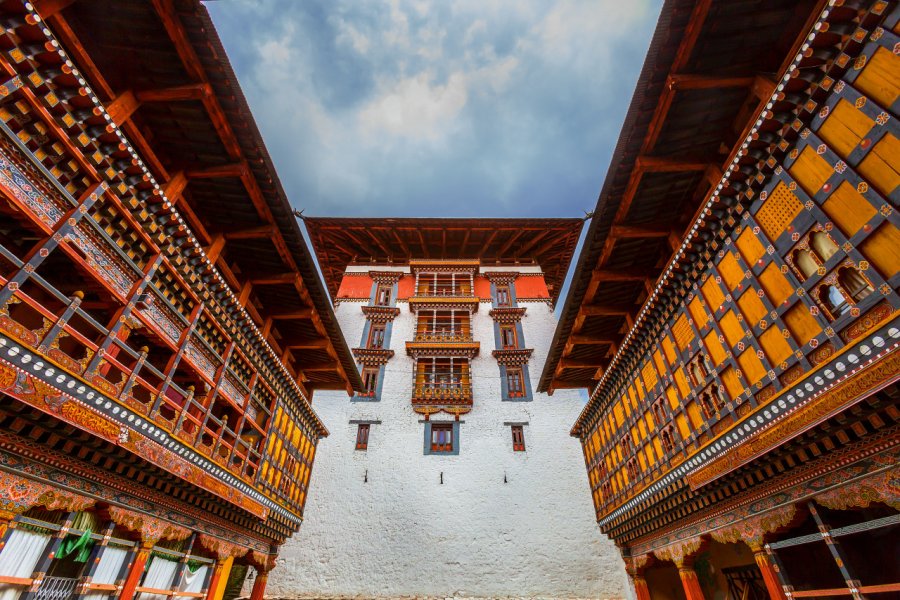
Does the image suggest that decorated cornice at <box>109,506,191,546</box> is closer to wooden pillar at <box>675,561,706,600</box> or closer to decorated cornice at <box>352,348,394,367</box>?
wooden pillar at <box>675,561,706,600</box>

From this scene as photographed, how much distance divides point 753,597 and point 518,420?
8.01 m

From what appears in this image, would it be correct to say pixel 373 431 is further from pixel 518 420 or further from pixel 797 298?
pixel 797 298

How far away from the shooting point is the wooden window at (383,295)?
19.5 meters

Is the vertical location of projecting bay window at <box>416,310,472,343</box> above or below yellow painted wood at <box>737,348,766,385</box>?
above

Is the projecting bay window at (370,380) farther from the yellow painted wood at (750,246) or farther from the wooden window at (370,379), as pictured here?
the yellow painted wood at (750,246)

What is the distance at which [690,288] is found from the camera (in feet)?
23.0

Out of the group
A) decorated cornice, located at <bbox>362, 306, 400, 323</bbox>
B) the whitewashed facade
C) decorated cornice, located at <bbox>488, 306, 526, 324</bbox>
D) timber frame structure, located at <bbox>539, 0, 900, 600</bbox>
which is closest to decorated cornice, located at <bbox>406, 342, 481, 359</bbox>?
→ the whitewashed facade

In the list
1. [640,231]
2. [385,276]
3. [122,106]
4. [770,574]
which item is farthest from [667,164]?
[385,276]

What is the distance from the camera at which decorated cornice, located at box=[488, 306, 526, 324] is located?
61.7 ft

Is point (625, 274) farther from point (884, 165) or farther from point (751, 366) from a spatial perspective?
point (884, 165)

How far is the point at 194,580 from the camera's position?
7965mm

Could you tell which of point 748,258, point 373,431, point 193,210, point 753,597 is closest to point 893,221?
point 748,258

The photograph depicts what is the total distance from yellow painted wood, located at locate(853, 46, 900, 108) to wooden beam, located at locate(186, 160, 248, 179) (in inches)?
324

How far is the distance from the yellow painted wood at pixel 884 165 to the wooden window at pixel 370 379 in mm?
14875
